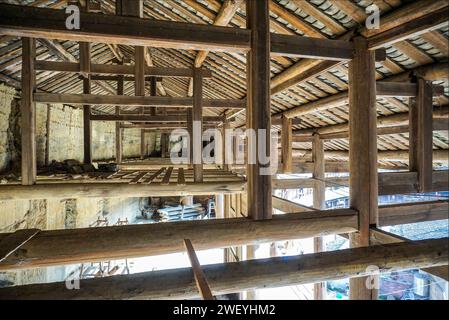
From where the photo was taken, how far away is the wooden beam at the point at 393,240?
231cm

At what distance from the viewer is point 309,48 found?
2.74 metres

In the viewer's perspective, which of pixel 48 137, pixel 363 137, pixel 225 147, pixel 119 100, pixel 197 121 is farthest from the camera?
pixel 225 147

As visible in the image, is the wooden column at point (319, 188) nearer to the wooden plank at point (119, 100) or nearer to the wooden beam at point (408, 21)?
the wooden plank at point (119, 100)

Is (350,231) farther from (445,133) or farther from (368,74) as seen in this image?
(445,133)

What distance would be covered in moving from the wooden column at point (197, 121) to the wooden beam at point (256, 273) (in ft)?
10.5

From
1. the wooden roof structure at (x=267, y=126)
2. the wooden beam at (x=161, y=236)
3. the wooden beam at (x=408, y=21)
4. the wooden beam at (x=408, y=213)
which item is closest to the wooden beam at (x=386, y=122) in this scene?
the wooden roof structure at (x=267, y=126)

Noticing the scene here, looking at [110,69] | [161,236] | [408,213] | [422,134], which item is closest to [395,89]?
[422,134]

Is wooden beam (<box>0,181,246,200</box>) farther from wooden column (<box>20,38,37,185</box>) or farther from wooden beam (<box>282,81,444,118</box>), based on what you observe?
wooden beam (<box>282,81,444,118</box>)

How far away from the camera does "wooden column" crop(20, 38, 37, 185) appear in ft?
13.3

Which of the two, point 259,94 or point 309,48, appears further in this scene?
point 309,48

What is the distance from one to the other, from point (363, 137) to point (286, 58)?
233 centimetres

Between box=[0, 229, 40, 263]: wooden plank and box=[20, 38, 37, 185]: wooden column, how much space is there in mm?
2331

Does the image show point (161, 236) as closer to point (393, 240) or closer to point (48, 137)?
point (393, 240)
